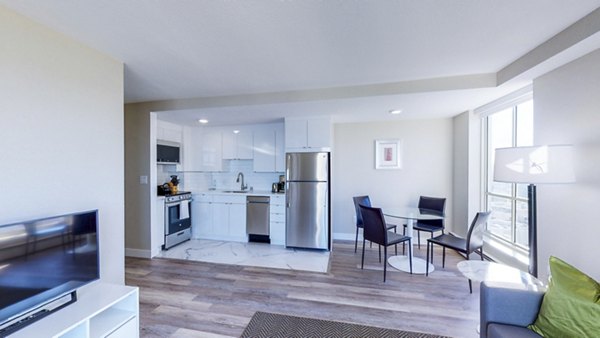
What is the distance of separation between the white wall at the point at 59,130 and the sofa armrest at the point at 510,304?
300cm

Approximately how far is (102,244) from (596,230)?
3.94 metres

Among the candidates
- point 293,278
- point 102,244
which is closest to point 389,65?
point 293,278

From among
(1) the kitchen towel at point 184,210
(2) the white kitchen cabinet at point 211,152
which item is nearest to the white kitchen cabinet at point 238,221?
(1) the kitchen towel at point 184,210

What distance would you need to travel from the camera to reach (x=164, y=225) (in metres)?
3.89

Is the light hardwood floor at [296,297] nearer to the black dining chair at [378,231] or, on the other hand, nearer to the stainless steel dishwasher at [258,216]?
the black dining chair at [378,231]

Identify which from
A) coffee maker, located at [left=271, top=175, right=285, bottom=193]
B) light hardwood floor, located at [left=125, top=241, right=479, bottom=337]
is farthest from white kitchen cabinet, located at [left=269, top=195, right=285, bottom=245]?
light hardwood floor, located at [left=125, top=241, right=479, bottom=337]

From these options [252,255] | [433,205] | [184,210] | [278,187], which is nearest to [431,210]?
[433,205]

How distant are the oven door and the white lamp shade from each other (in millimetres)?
4412

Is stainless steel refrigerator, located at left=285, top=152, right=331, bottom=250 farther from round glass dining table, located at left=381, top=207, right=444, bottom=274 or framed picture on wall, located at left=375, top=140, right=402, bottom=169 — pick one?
framed picture on wall, located at left=375, top=140, right=402, bottom=169

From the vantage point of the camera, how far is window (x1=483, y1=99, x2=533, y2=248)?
2.89 metres

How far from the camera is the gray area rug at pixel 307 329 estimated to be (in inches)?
76.7

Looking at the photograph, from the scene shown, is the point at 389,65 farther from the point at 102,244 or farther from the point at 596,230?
Result: the point at 102,244

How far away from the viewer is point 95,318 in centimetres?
166

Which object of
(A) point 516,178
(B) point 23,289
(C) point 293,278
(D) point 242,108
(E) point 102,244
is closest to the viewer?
(B) point 23,289
